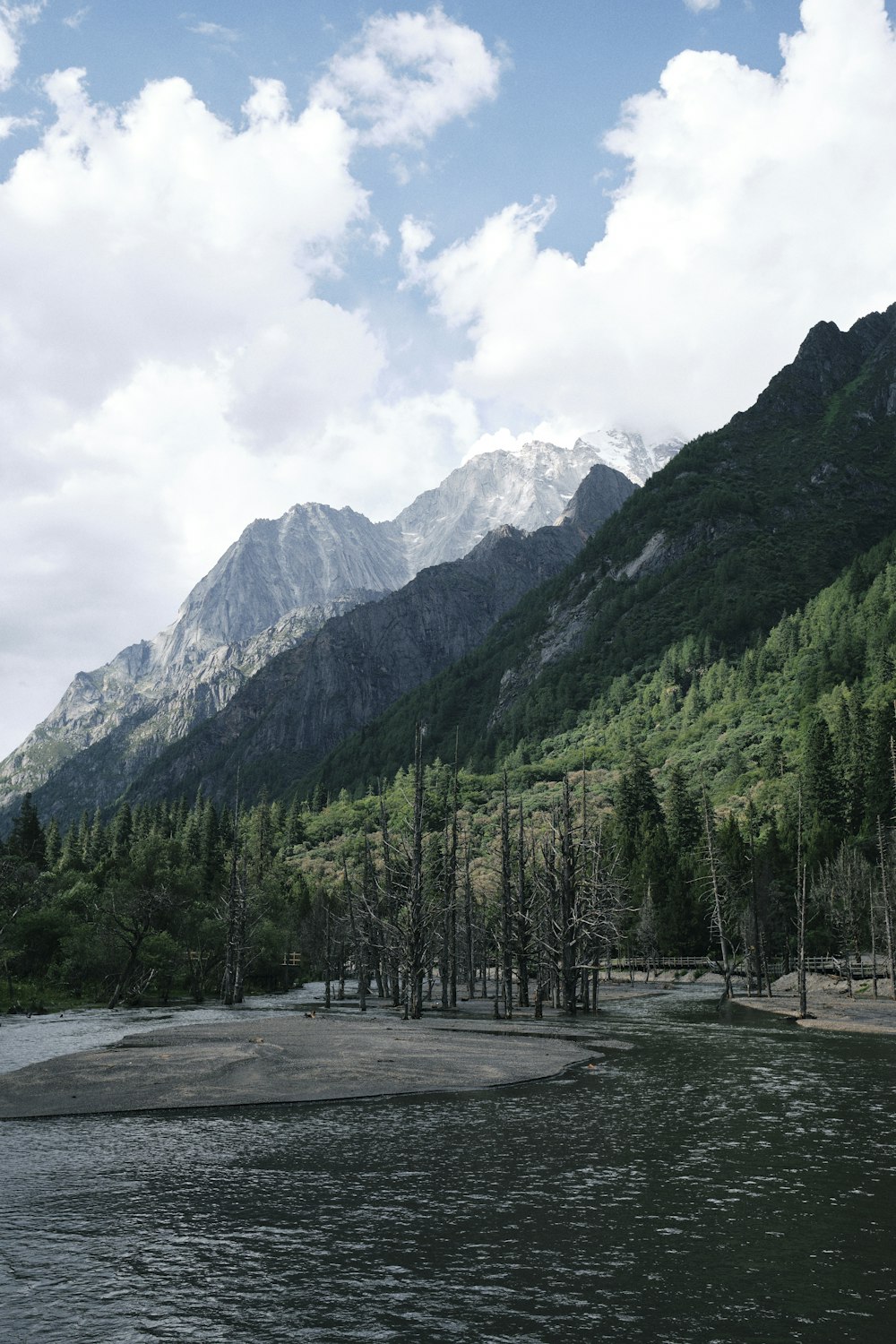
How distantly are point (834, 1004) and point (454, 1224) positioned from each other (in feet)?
232

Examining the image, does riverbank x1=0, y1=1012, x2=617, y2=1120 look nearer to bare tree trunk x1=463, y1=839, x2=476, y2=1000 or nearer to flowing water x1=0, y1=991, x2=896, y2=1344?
flowing water x1=0, y1=991, x2=896, y2=1344

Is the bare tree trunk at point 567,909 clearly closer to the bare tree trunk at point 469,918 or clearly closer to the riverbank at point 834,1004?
the riverbank at point 834,1004

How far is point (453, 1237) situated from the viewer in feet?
44.7

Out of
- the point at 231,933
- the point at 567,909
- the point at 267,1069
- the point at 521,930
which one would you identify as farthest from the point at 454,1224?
the point at 231,933

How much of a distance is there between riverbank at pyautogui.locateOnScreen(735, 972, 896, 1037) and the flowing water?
34.9m

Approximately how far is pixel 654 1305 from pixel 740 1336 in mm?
1213

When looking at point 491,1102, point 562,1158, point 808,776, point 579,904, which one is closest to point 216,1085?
point 491,1102

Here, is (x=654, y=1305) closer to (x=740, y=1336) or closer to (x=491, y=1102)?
(x=740, y=1336)

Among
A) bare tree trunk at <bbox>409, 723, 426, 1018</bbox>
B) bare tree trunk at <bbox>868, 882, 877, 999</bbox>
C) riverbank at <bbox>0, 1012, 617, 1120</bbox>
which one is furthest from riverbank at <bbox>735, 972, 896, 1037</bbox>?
bare tree trunk at <bbox>409, 723, 426, 1018</bbox>

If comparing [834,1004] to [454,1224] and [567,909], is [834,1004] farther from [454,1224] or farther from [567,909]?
[454,1224]

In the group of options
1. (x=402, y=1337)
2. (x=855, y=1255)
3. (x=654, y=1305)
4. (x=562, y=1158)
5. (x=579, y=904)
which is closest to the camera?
(x=402, y=1337)

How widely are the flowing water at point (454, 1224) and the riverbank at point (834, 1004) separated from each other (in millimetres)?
34887

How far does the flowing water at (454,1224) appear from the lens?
1077 cm

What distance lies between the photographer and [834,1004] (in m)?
74.0
